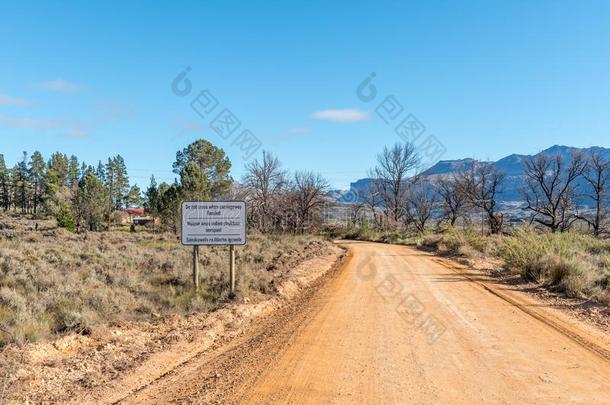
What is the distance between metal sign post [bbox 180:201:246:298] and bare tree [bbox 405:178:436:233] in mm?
44207

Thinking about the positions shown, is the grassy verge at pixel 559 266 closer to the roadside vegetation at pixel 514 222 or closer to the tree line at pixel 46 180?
the roadside vegetation at pixel 514 222

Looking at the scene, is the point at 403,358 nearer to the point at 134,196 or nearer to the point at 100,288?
the point at 100,288

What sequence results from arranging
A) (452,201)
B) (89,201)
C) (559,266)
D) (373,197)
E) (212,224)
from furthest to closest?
1. (373,197)
2. (89,201)
3. (452,201)
4. (559,266)
5. (212,224)

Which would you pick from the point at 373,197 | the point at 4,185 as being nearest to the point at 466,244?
the point at 373,197

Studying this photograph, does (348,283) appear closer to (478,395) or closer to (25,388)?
(478,395)

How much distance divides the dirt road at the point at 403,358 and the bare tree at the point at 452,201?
45001 mm

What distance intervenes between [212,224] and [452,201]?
5060 cm

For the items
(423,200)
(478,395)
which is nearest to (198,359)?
(478,395)

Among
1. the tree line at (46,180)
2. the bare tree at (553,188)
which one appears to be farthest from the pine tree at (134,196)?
the bare tree at (553,188)

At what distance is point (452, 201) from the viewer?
57.7 meters

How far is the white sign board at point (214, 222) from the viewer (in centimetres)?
1145

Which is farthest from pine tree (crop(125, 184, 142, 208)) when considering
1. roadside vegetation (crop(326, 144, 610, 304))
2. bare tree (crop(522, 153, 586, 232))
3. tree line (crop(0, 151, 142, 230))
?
bare tree (crop(522, 153, 586, 232))

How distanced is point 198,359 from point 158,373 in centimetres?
78

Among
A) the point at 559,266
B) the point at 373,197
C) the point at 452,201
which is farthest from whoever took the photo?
the point at 373,197
